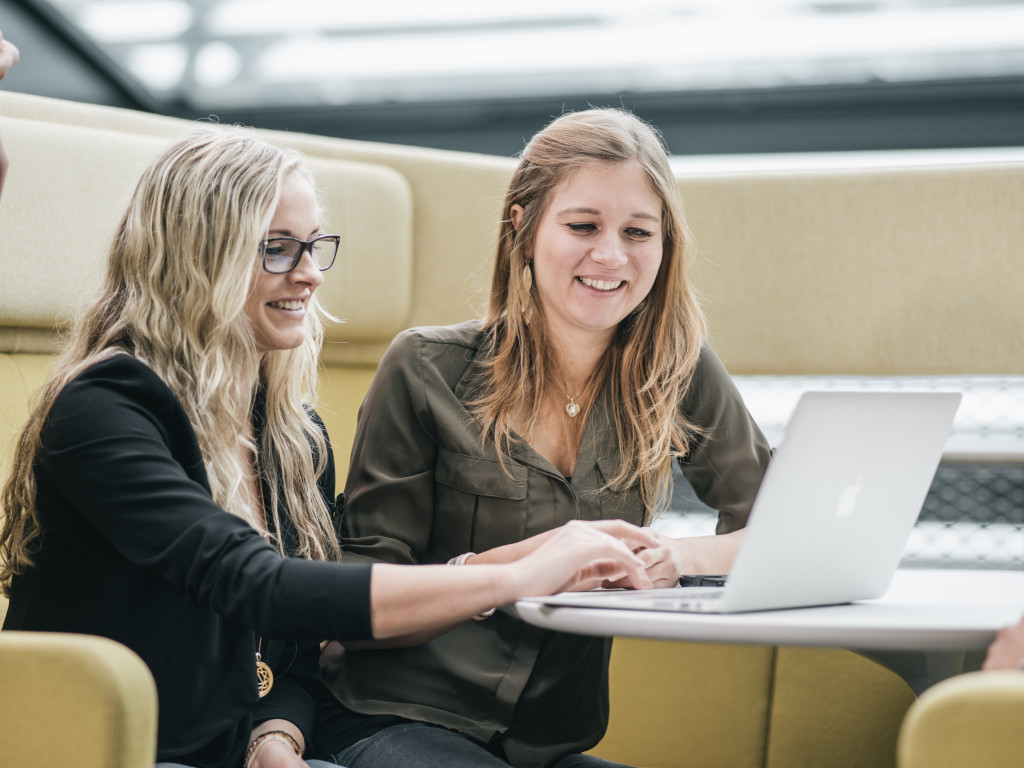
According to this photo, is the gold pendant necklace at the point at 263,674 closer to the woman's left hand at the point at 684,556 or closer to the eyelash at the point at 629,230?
the woman's left hand at the point at 684,556

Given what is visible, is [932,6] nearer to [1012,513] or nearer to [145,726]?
[1012,513]

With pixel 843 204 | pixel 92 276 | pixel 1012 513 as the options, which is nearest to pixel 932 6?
pixel 843 204

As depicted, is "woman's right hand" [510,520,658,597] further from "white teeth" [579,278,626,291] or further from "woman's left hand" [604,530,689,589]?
"white teeth" [579,278,626,291]

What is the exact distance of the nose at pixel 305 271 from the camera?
132cm

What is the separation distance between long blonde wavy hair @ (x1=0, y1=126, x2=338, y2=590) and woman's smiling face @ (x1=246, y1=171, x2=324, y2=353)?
0.02 metres

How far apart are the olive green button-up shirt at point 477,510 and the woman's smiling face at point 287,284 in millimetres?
211

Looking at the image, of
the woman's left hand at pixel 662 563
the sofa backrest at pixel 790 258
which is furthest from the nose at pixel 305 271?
the sofa backrest at pixel 790 258

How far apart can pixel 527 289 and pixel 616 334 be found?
15 cm

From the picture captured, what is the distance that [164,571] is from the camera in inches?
40.6

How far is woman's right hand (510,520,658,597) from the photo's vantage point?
104 cm

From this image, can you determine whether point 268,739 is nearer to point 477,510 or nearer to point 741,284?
point 477,510

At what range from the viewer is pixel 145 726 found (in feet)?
3.02

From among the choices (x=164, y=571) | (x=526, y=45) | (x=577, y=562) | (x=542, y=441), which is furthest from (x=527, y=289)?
(x=526, y=45)

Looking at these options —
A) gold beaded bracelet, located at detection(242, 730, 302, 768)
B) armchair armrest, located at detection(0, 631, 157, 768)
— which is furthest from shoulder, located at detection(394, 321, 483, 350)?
armchair armrest, located at detection(0, 631, 157, 768)
